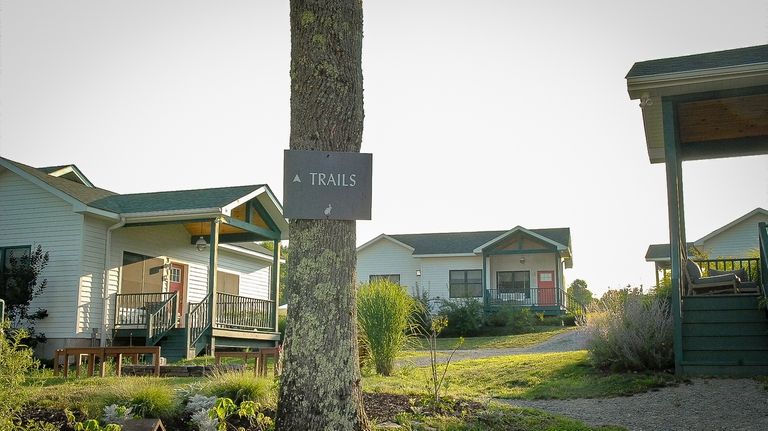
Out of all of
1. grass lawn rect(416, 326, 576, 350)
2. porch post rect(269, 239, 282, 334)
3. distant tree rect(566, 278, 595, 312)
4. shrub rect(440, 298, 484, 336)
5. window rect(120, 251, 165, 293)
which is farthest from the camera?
distant tree rect(566, 278, 595, 312)

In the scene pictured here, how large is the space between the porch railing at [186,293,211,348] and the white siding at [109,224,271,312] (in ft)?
7.55

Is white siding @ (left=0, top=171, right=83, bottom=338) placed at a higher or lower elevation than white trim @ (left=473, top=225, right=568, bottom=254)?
lower

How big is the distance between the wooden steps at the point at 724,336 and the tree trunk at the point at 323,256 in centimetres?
693

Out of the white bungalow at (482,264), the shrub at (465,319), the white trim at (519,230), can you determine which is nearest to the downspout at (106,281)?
the shrub at (465,319)

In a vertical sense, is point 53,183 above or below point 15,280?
above

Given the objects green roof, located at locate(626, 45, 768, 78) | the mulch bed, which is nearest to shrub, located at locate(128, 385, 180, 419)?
the mulch bed

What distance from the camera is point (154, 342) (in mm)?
16453

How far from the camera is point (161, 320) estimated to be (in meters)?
16.8

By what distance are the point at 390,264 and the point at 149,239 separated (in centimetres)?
1666

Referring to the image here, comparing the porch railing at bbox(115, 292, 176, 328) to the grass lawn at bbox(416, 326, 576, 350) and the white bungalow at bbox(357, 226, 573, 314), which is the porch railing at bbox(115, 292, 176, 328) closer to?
the grass lawn at bbox(416, 326, 576, 350)

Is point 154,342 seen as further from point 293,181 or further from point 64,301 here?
point 293,181

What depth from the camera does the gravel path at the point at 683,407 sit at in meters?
7.37

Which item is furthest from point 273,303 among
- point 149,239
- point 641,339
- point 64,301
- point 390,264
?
point 390,264

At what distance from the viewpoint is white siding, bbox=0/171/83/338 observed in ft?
54.8
